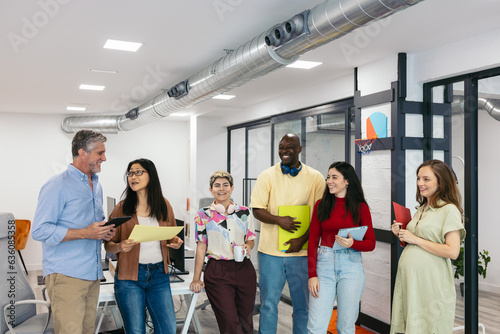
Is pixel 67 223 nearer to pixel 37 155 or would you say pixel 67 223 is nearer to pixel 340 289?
pixel 340 289

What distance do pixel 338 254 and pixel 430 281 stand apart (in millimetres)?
575

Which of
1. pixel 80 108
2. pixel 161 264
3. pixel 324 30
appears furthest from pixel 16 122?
pixel 324 30

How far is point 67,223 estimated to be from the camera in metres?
2.56

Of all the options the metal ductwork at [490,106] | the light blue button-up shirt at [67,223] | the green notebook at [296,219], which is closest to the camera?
the light blue button-up shirt at [67,223]

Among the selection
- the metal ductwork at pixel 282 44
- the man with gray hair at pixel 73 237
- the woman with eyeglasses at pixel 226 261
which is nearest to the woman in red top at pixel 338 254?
the woman with eyeglasses at pixel 226 261

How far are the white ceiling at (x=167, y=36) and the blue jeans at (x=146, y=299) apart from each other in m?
1.64

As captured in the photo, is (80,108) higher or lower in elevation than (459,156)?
higher

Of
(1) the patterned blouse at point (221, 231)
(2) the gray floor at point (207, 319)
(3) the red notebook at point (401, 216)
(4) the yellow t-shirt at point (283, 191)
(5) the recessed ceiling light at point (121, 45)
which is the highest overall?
(5) the recessed ceiling light at point (121, 45)

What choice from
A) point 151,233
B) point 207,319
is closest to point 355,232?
point 151,233

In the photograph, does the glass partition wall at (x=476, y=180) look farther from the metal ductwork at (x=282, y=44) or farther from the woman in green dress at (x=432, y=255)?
the metal ductwork at (x=282, y=44)

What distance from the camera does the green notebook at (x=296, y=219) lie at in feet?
10.1

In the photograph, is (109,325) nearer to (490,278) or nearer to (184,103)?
(184,103)

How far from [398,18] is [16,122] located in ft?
22.6

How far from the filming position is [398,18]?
3.06 meters
